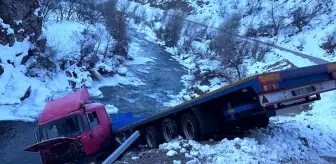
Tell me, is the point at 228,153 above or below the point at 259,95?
below

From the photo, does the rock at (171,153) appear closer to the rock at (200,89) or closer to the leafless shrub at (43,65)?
the rock at (200,89)

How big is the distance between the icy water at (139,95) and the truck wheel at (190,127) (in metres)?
7.51

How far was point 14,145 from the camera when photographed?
57.1 ft

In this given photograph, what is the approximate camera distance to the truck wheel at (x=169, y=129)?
1014 cm

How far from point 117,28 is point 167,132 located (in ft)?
98.7

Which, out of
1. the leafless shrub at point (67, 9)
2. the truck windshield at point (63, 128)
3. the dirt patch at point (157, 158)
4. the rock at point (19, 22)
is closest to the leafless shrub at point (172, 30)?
the leafless shrub at point (67, 9)

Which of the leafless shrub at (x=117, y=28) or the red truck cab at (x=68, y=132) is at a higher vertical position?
the leafless shrub at (x=117, y=28)

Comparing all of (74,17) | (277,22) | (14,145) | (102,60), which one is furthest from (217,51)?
(14,145)

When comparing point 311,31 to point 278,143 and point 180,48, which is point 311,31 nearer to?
point 180,48

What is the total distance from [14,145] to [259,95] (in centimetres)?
1320

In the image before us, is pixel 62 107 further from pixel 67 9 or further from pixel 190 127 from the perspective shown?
pixel 67 9

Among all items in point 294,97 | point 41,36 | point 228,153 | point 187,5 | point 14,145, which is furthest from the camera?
point 187,5

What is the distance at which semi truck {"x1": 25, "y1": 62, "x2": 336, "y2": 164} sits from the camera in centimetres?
793

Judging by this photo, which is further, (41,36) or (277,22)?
(277,22)
